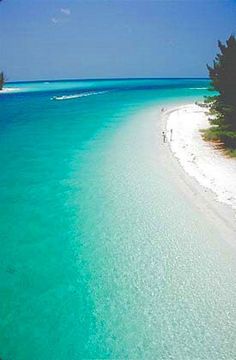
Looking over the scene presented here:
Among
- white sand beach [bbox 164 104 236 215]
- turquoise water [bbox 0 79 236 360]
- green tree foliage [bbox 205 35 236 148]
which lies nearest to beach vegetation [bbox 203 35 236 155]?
green tree foliage [bbox 205 35 236 148]

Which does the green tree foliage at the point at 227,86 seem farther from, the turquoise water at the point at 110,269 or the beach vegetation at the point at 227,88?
the turquoise water at the point at 110,269

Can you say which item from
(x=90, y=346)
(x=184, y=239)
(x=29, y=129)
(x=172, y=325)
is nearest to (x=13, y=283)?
(x=90, y=346)

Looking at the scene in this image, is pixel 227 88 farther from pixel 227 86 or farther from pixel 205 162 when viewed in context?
pixel 205 162

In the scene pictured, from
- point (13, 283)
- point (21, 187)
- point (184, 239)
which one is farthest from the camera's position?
point (21, 187)

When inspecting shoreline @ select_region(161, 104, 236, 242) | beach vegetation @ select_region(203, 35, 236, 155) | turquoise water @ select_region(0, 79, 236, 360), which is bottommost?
turquoise water @ select_region(0, 79, 236, 360)

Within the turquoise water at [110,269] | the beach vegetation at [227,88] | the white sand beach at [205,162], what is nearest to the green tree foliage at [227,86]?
the beach vegetation at [227,88]

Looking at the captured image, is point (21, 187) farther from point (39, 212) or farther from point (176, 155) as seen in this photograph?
point (176, 155)

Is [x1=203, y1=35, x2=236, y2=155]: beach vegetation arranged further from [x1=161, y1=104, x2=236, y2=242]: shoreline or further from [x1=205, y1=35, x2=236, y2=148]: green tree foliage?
[x1=161, y1=104, x2=236, y2=242]: shoreline
